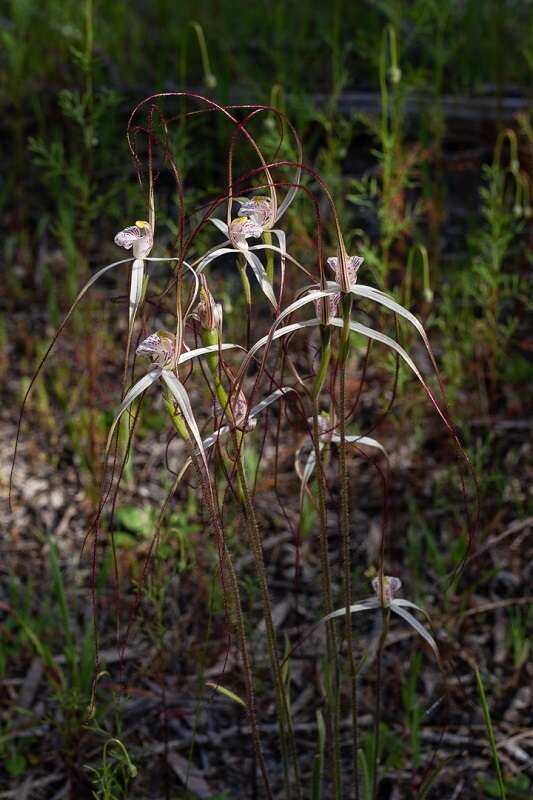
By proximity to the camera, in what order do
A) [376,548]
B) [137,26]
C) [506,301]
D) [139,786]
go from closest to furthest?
[139,786] < [376,548] < [506,301] < [137,26]

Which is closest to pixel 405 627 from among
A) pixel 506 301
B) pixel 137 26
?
pixel 506 301

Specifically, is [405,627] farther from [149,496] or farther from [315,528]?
[149,496]

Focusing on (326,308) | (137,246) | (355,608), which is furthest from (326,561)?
(137,246)

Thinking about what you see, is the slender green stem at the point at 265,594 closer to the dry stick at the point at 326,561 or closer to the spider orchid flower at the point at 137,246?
the dry stick at the point at 326,561

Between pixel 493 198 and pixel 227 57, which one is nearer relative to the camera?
pixel 493 198

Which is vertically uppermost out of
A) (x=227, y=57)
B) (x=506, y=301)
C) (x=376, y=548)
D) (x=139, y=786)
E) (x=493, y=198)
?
(x=227, y=57)

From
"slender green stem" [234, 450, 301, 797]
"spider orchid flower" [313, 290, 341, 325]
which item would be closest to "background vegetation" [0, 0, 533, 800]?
"slender green stem" [234, 450, 301, 797]
